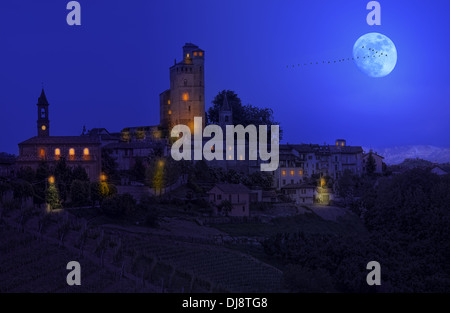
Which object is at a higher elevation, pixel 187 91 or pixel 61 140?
pixel 187 91

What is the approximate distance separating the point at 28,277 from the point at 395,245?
2153 cm

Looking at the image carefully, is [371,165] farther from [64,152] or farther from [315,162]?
[64,152]

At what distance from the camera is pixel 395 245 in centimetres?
3522

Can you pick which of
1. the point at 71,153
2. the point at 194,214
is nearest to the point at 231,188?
the point at 194,214

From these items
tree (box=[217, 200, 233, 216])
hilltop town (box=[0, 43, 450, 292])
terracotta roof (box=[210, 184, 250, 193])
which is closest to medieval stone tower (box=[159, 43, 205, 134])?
hilltop town (box=[0, 43, 450, 292])

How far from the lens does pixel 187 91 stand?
76312 millimetres

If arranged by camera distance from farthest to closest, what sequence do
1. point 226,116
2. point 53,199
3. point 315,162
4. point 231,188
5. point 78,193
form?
1. point 315,162
2. point 226,116
3. point 231,188
4. point 78,193
5. point 53,199

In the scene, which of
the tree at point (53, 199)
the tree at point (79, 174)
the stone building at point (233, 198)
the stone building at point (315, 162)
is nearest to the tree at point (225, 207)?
the stone building at point (233, 198)

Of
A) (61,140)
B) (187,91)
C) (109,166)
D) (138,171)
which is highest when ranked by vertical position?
(187,91)

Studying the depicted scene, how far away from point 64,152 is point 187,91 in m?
25.0

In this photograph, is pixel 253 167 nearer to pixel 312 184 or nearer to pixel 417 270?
pixel 312 184

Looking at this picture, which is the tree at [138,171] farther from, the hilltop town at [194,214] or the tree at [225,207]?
the tree at [225,207]

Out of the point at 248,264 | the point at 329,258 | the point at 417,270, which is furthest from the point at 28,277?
the point at 417,270

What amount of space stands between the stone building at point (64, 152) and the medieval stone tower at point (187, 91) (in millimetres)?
21071
